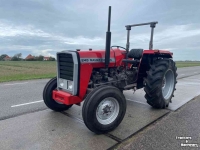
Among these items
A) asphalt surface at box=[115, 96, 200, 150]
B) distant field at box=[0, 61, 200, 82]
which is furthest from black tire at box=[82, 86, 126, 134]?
distant field at box=[0, 61, 200, 82]

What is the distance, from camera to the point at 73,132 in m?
2.89

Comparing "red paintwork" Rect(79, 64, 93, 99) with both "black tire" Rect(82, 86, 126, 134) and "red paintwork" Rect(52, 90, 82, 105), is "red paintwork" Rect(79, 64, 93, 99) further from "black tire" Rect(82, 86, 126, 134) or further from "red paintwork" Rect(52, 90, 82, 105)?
"black tire" Rect(82, 86, 126, 134)

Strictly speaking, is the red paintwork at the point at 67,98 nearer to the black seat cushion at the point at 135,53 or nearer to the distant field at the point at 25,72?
the black seat cushion at the point at 135,53

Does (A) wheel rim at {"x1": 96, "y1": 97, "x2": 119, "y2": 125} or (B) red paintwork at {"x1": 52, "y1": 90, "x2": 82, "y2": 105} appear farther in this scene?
(B) red paintwork at {"x1": 52, "y1": 90, "x2": 82, "y2": 105}

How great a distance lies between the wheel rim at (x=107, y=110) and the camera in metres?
2.94

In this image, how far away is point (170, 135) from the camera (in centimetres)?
281

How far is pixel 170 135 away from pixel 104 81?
1599 mm

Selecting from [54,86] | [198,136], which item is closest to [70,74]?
[54,86]

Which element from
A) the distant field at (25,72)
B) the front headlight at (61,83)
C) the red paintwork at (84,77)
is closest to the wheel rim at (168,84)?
the red paintwork at (84,77)

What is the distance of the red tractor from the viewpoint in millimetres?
2863

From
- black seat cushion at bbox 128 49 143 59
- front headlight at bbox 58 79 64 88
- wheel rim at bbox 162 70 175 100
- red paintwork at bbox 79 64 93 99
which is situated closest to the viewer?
red paintwork at bbox 79 64 93 99

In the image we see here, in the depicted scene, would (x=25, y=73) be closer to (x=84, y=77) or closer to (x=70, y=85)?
(x=70, y=85)

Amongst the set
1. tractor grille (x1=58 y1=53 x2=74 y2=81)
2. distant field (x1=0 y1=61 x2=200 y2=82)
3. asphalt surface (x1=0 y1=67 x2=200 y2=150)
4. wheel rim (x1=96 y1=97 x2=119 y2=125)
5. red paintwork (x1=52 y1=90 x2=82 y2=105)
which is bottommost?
distant field (x1=0 y1=61 x2=200 y2=82)

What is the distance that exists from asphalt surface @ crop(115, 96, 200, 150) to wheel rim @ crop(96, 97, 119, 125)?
51cm
